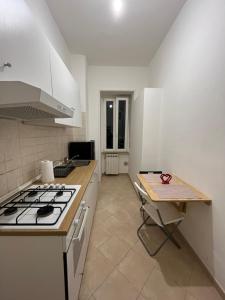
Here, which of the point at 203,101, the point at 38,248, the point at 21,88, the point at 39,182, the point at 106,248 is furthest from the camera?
the point at 106,248

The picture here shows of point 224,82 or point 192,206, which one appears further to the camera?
point 192,206

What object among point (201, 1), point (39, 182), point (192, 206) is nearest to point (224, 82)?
point (201, 1)

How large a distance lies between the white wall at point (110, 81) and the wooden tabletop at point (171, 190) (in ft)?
6.81

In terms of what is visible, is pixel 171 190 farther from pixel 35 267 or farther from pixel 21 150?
pixel 21 150

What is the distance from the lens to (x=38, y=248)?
0.83 metres

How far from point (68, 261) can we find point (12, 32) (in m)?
1.33

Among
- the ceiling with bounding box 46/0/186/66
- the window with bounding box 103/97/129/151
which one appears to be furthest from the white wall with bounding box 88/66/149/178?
the window with bounding box 103/97/129/151

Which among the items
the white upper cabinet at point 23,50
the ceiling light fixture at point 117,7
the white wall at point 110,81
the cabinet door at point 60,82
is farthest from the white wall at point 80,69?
the white upper cabinet at point 23,50

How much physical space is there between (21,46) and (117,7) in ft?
4.96

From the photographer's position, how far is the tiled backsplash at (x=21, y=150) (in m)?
1.17

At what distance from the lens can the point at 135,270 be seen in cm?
148

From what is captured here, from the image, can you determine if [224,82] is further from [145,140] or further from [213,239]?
[145,140]

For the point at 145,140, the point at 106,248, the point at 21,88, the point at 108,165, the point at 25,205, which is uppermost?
the point at 21,88

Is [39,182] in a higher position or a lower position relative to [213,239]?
higher
